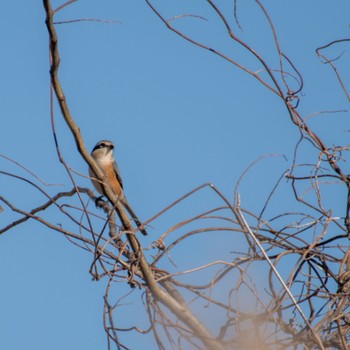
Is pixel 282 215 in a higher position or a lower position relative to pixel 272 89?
lower

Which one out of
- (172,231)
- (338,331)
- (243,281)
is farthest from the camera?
(172,231)

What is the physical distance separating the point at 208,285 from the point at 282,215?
373mm

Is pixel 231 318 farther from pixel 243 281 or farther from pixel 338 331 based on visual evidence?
pixel 338 331

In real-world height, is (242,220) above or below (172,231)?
below

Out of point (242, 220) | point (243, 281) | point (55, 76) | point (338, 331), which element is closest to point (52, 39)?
point (55, 76)

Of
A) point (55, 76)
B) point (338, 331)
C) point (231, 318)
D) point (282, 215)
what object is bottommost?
point (338, 331)

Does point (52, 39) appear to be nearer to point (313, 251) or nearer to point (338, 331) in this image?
point (313, 251)

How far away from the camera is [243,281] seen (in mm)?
2340

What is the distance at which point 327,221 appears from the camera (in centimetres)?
246

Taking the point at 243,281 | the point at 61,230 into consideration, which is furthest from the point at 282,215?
the point at 61,230

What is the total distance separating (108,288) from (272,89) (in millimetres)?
843

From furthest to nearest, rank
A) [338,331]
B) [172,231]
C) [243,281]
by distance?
[172,231]
[243,281]
[338,331]

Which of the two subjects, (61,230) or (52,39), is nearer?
(52,39)

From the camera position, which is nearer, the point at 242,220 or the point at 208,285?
the point at 242,220
